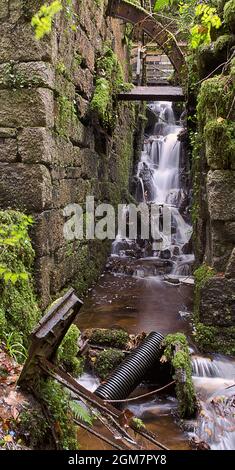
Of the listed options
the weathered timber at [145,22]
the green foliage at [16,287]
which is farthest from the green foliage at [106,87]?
the green foliage at [16,287]

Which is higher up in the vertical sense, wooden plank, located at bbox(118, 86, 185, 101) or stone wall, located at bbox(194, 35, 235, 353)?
wooden plank, located at bbox(118, 86, 185, 101)

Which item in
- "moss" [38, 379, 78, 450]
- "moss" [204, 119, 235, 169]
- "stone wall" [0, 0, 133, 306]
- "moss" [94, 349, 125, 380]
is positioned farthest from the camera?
"moss" [204, 119, 235, 169]

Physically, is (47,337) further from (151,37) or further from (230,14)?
(151,37)

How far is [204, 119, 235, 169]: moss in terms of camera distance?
5.09 m

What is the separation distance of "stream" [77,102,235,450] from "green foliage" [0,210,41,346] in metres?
0.99

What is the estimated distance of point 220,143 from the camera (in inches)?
201

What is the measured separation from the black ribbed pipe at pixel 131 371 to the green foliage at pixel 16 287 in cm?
92

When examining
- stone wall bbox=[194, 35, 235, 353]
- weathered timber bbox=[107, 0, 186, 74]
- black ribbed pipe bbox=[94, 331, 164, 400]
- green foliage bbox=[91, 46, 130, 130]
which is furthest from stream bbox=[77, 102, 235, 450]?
weathered timber bbox=[107, 0, 186, 74]

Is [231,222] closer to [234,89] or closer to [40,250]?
[234,89]

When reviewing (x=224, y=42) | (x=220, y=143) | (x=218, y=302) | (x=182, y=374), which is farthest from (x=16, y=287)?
(x=224, y=42)

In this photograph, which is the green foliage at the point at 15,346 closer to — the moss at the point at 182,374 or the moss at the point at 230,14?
the moss at the point at 182,374

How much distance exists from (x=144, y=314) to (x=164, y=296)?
1.14 m

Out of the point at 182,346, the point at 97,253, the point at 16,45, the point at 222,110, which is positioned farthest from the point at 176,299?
the point at 16,45

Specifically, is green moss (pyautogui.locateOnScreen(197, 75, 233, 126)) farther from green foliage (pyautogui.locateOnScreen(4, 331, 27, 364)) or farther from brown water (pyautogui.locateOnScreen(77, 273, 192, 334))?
green foliage (pyautogui.locateOnScreen(4, 331, 27, 364))
